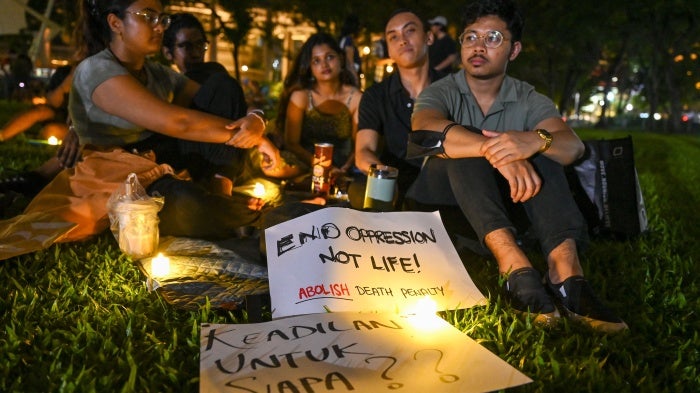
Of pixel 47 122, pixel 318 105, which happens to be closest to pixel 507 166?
pixel 318 105

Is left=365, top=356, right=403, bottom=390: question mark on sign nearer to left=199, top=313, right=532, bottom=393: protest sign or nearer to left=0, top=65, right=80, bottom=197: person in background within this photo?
left=199, top=313, right=532, bottom=393: protest sign

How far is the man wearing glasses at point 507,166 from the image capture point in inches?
103

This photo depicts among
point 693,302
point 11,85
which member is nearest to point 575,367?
point 693,302

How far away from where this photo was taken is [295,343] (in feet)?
6.73

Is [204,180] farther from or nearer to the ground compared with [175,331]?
farther from the ground

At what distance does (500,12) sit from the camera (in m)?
3.38

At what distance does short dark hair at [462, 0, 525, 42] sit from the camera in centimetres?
338

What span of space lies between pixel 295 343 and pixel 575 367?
40.7 inches

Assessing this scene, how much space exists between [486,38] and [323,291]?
1.89 metres

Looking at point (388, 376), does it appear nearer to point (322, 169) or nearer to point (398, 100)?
point (322, 169)

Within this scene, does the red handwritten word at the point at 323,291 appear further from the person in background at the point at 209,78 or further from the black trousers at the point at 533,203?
the person in background at the point at 209,78

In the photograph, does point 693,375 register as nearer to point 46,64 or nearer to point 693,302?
point 693,302

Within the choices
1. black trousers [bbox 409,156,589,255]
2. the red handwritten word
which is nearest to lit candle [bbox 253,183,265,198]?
black trousers [bbox 409,156,589,255]

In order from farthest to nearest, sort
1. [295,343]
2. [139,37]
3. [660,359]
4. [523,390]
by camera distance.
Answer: [139,37] < [660,359] < [295,343] < [523,390]
